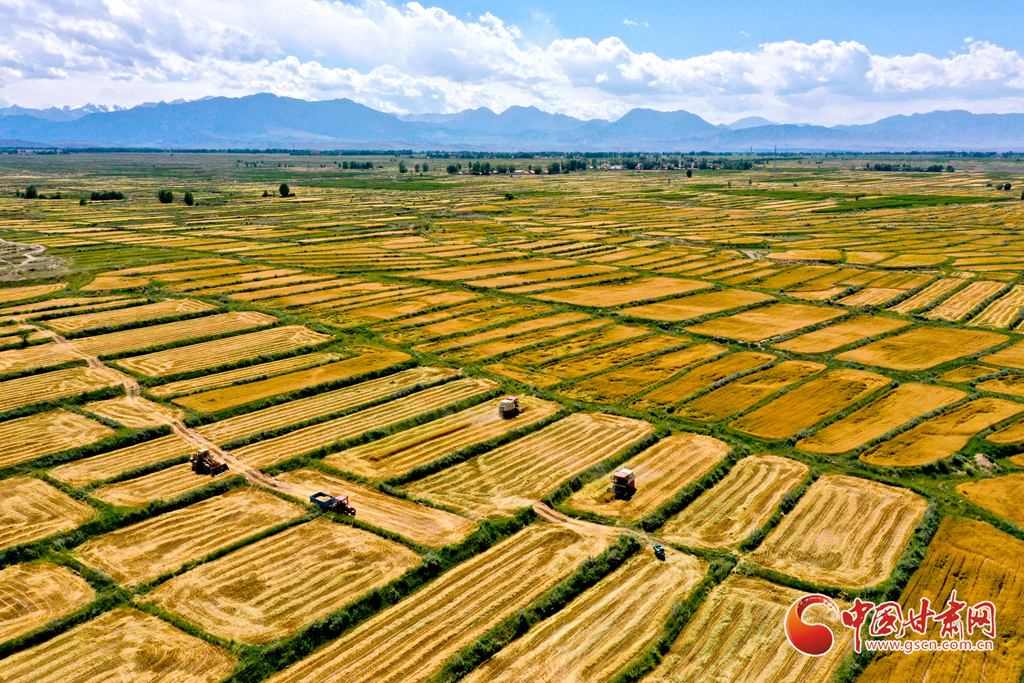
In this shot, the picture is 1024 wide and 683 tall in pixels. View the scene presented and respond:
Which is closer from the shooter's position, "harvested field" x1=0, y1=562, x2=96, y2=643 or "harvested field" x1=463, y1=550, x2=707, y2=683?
"harvested field" x1=463, y1=550, x2=707, y2=683

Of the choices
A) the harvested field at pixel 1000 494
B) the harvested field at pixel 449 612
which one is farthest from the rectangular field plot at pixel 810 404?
the harvested field at pixel 449 612

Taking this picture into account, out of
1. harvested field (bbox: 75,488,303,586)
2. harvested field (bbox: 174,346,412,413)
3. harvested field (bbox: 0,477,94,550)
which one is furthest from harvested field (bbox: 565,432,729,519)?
harvested field (bbox: 0,477,94,550)

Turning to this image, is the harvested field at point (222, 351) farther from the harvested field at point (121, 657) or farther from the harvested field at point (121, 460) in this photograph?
the harvested field at point (121, 657)

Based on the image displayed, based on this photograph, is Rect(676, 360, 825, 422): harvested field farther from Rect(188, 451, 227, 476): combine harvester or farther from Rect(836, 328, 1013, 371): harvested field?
Rect(188, 451, 227, 476): combine harvester

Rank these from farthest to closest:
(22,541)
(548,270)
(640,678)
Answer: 1. (548,270)
2. (22,541)
3. (640,678)

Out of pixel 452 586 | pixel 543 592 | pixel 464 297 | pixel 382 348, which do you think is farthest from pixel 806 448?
pixel 464 297

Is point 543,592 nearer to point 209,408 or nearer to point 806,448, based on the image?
point 806,448

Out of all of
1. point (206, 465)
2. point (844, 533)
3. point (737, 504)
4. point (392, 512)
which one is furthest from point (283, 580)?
point (844, 533)
